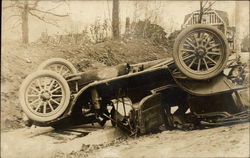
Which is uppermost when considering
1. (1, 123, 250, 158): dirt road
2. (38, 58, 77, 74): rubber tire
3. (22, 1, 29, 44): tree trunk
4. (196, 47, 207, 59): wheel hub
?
(22, 1, 29, 44): tree trunk

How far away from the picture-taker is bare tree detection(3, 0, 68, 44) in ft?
19.6

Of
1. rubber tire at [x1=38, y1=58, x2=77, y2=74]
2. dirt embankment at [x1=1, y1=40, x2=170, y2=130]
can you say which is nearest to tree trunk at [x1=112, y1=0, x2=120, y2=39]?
dirt embankment at [x1=1, y1=40, x2=170, y2=130]

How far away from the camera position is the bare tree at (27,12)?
599cm

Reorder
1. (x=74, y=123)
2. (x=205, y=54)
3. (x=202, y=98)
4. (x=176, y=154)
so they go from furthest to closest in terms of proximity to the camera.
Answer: (x=74, y=123)
(x=202, y=98)
(x=205, y=54)
(x=176, y=154)

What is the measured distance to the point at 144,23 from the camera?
658cm

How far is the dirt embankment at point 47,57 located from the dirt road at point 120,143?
19.8 inches

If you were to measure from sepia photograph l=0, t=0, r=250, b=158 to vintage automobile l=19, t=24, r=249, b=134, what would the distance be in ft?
0.05

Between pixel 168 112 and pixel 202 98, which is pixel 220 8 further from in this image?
pixel 168 112

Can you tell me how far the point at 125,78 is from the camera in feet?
Answer: 19.6

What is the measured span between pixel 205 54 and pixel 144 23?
1493 mm

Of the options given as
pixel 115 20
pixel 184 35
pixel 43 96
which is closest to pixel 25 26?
pixel 43 96

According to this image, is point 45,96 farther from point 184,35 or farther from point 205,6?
point 205,6

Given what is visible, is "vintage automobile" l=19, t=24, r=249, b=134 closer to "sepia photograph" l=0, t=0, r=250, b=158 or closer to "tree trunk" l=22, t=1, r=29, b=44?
"sepia photograph" l=0, t=0, r=250, b=158

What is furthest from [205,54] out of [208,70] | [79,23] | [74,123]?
[74,123]
